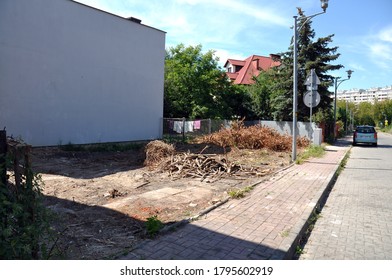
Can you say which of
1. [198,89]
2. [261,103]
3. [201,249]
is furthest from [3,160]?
[261,103]

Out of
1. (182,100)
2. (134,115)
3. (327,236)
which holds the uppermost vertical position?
(182,100)

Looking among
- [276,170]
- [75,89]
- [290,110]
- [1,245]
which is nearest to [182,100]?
[290,110]

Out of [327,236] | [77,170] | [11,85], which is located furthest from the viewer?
[11,85]

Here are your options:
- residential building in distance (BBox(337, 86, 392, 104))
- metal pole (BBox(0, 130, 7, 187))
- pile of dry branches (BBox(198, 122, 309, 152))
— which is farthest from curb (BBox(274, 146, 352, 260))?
A: residential building in distance (BBox(337, 86, 392, 104))

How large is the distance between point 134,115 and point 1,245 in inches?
666

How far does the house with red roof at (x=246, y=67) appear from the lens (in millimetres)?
49044

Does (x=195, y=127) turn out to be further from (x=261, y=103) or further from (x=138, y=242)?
(x=138, y=242)

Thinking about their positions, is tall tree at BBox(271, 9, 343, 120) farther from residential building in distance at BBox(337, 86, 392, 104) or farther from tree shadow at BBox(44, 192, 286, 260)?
residential building in distance at BBox(337, 86, 392, 104)

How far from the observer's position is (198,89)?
97.7 feet

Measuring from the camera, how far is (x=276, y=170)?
1073 cm

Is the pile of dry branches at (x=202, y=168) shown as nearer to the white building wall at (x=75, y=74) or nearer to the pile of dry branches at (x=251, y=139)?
the pile of dry branches at (x=251, y=139)

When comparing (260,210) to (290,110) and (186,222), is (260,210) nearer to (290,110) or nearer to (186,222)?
(186,222)

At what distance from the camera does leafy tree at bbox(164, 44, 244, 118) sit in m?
29.2

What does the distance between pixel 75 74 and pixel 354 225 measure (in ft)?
47.2
